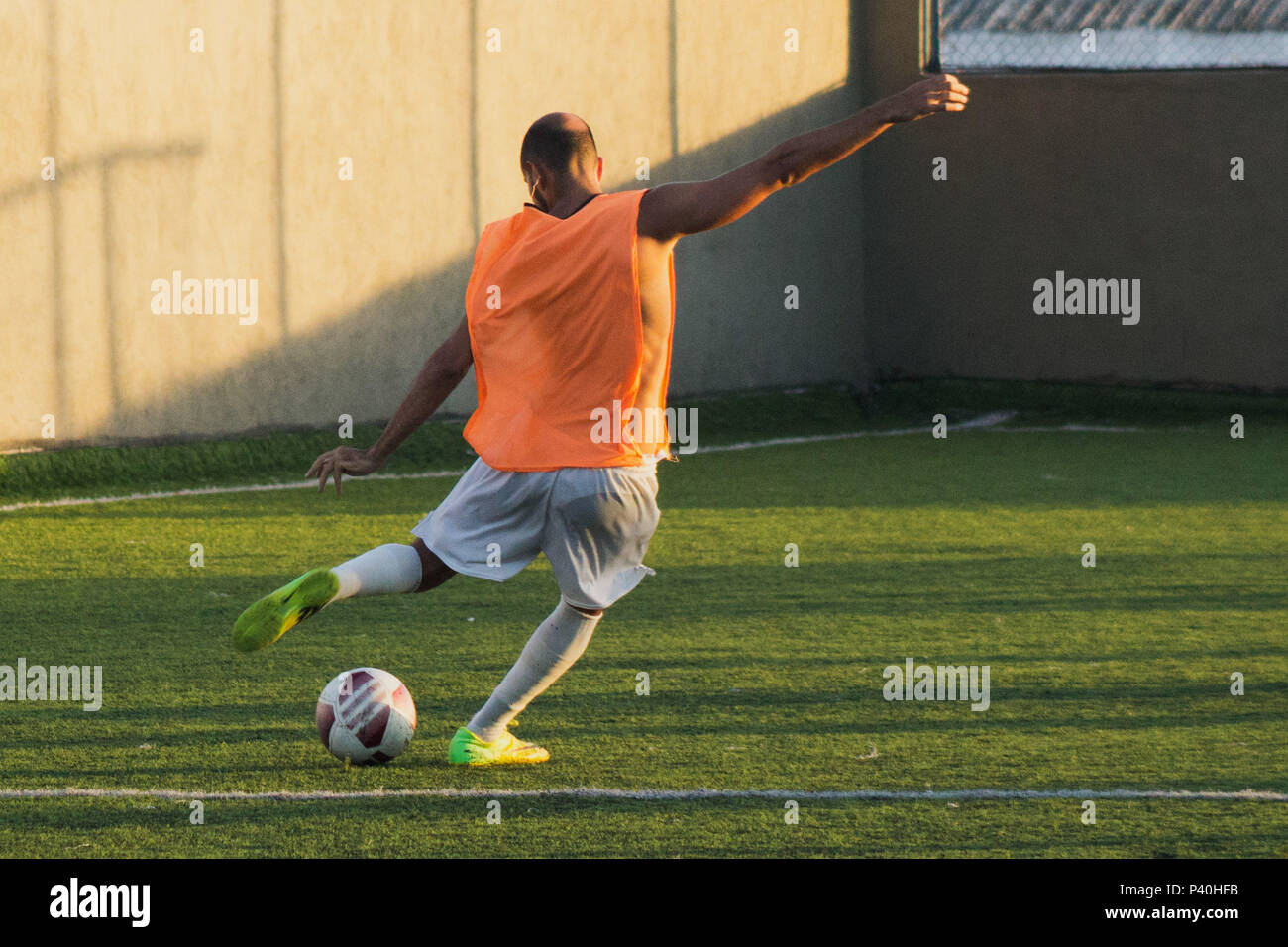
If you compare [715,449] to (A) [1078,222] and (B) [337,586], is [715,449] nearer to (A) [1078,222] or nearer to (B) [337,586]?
(A) [1078,222]

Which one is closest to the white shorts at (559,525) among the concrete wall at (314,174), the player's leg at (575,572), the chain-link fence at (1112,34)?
the player's leg at (575,572)

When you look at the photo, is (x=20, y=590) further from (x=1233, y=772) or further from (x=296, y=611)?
(x=1233, y=772)

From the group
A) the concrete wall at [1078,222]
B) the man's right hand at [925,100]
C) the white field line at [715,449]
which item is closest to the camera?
the man's right hand at [925,100]

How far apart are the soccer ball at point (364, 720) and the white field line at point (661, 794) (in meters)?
0.22

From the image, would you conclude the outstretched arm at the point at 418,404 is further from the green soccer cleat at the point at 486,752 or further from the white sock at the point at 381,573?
the green soccer cleat at the point at 486,752

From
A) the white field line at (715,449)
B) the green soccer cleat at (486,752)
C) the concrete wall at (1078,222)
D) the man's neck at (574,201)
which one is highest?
the concrete wall at (1078,222)

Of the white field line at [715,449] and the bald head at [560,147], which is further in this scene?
the white field line at [715,449]

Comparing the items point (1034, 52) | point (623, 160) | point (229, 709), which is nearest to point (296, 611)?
point (229, 709)

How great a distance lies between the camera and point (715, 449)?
12.1m

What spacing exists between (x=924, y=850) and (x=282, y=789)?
1626 millimetres

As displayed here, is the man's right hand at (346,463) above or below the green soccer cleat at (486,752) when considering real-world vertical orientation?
above

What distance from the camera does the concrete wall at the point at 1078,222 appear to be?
42.7 ft

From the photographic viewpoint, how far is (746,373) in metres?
13.1

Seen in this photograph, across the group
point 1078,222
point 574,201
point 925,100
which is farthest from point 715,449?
point 925,100
